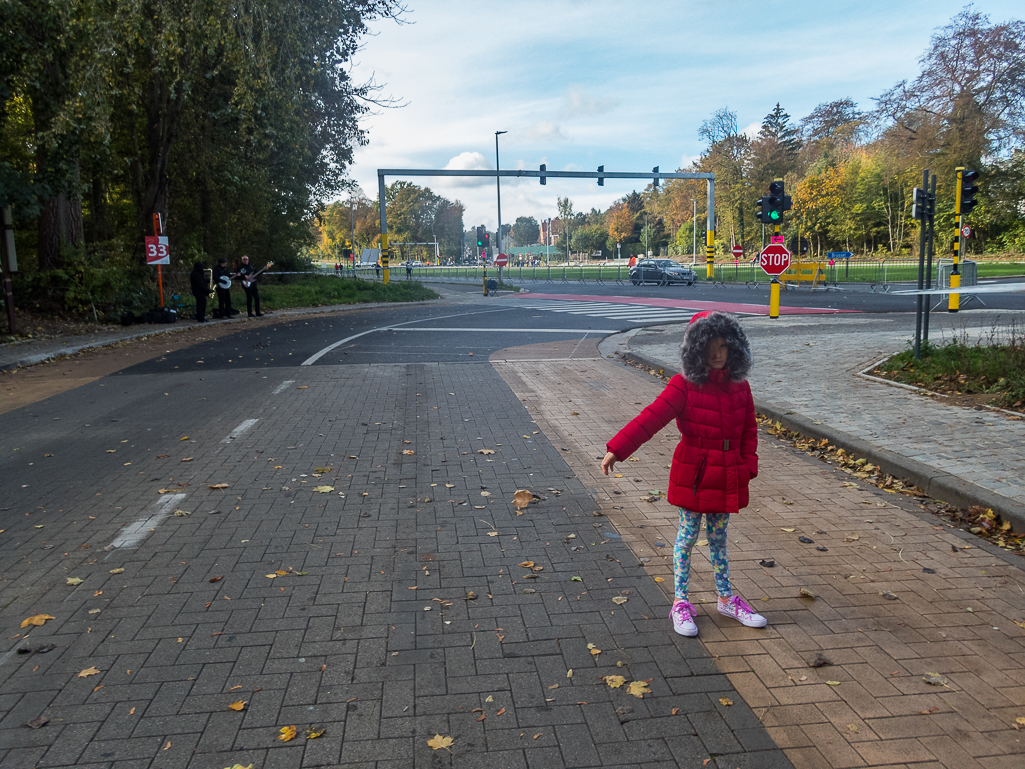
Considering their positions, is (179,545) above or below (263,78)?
below

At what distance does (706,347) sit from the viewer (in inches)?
148

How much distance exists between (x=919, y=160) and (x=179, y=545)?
53328 millimetres

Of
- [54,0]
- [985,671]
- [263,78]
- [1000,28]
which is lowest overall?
[985,671]

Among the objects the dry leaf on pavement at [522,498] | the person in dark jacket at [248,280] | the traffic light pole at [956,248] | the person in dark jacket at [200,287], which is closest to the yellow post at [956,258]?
the traffic light pole at [956,248]

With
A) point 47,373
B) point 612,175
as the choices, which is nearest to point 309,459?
point 47,373

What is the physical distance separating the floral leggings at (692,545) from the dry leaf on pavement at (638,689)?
74 cm

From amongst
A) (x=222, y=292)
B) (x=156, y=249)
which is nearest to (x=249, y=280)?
(x=222, y=292)

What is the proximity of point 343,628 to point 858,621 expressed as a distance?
259 centimetres

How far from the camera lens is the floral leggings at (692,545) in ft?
13.0

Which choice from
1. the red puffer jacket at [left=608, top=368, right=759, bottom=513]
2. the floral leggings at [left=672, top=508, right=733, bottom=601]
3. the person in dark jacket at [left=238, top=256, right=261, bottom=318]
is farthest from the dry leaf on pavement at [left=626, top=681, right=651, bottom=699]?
the person in dark jacket at [left=238, top=256, right=261, bottom=318]

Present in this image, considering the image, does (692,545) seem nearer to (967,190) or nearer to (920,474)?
(920,474)

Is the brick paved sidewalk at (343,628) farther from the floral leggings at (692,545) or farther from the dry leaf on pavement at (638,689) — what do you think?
the floral leggings at (692,545)

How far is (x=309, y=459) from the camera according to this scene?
7160 mm

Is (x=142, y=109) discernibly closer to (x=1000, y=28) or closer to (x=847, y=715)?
(x=847, y=715)
